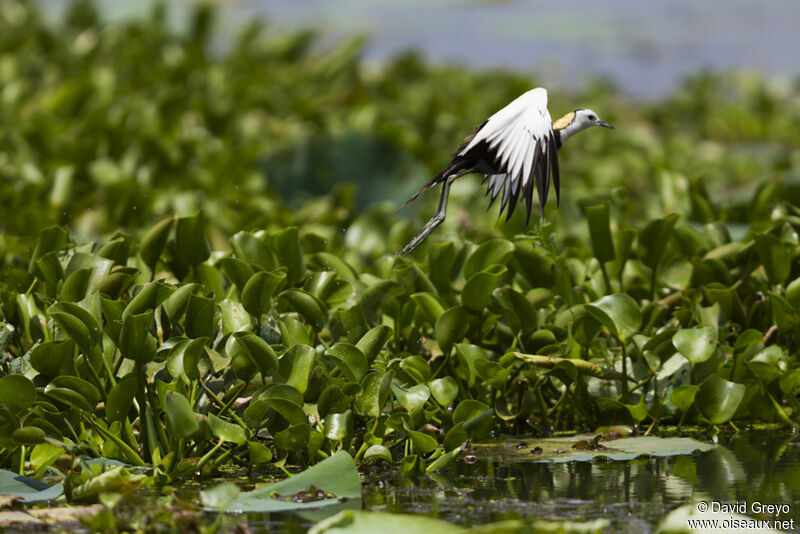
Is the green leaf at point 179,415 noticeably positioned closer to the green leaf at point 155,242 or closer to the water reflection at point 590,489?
the water reflection at point 590,489

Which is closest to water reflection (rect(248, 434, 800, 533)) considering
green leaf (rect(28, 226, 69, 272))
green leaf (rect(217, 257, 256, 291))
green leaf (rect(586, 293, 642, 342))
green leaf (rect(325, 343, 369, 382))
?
green leaf (rect(325, 343, 369, 382))

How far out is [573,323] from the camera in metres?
2.76

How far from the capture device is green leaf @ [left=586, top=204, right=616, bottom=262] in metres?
3.03

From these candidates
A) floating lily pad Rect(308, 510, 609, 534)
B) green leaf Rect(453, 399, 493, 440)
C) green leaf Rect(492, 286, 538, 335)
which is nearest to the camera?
floating lily pad Rect(308, 510, 609, 534)

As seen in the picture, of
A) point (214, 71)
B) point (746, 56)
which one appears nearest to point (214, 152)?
point (214, 71)

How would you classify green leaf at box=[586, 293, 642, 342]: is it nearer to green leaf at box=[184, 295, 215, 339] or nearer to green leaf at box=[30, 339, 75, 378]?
green leaf at box=[184, 295, 215, 339]

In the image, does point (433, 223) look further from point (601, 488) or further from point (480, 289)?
point (601, 488)

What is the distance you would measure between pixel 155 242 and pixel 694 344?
4.59 feet

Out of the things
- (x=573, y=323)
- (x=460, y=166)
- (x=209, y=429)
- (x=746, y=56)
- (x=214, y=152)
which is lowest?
(x=209, y=429)

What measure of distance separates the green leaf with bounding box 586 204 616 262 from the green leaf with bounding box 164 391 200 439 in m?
1.35

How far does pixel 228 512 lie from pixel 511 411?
39.0 inches

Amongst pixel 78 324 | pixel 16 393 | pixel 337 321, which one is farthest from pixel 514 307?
pixel 16 393

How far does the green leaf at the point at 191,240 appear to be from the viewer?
2.85 metres

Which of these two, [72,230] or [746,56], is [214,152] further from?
[746,56]
